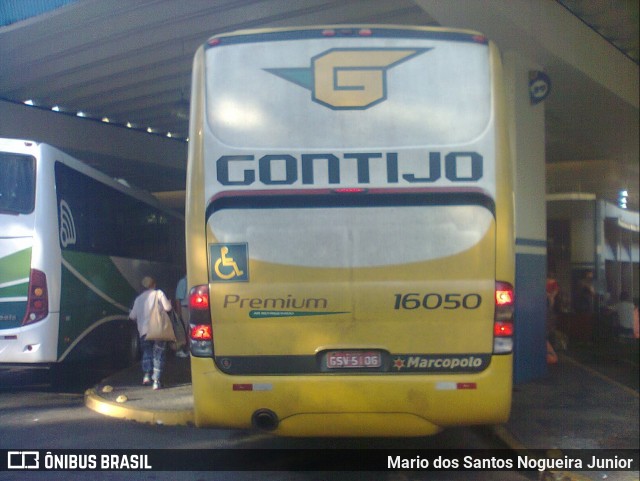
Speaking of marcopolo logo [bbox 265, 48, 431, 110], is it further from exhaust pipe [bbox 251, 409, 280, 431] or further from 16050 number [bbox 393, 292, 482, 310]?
exhaust pipe [bbox 251, 409, 280, 431]

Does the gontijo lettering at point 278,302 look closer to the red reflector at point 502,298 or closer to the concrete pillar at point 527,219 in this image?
the red reflector at point 502,298

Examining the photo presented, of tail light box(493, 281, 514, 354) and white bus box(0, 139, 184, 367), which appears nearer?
tail light box(493, 281, 514, 354)

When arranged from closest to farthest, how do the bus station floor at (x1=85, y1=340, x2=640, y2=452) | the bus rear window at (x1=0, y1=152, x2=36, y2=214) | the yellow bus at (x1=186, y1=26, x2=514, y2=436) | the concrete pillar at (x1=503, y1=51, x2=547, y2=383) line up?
the yellow bus at (x1=186, y1=26, x2=514, y2=436)
the bus station floor at (x1=85, y1=340, x2=640, y2=452)
the bus rear window at (x1=0, y1=152, x2=36, y2=214)
the concrete pillar at (x1=503, y1=51, x2=547, y2=383)

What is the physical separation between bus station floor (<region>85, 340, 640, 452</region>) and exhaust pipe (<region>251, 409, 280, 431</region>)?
8.98 feet

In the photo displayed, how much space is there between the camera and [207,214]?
587cm

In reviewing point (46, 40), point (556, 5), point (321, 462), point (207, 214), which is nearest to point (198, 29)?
point (46, 40)

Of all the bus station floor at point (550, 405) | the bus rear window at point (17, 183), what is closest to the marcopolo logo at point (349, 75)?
the bus station floor at point (550, 405)

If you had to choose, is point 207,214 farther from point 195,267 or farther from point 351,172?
point 351,172

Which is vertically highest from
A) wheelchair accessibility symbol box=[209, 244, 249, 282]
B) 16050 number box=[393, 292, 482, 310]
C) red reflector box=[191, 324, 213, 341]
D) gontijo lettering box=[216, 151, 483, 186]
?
gontijo lettering box=[216, 151, 483, 186]

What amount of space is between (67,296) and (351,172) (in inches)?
240

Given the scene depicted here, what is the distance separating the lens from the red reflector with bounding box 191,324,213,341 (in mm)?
5871

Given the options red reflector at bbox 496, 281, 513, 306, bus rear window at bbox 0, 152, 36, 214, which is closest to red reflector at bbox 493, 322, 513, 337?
red reflector at bbox 496, 281, 513, 306

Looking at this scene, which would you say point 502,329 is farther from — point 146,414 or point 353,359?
point 146,414

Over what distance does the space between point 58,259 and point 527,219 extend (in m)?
6.94
